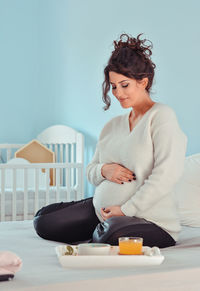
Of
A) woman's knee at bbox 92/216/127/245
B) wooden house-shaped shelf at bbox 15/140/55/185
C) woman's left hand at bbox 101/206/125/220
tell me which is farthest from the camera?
wooden house-shaped shelf at bbox 15/140/55/185

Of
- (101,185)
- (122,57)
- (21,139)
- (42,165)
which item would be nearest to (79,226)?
(101,185)

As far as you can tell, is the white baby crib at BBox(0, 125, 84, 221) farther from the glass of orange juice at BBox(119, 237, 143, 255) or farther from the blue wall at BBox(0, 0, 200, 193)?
the glass of orange juice at BBox(119, 237, 143, 255)

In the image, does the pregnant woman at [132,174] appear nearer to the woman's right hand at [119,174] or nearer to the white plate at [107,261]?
the woman's right hand at [119,174]

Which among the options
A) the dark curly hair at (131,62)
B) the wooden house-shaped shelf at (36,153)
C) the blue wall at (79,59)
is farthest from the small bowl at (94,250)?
the wooden house-shaped shelf at (36,153)

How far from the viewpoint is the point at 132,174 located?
1.69m

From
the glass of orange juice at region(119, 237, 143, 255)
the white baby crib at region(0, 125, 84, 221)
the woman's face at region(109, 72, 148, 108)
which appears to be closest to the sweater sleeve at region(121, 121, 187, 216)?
the woman's face at region(109, 72, 148, 108)

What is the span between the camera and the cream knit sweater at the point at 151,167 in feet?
5.27

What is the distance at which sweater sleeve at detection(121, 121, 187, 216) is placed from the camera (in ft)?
5.24

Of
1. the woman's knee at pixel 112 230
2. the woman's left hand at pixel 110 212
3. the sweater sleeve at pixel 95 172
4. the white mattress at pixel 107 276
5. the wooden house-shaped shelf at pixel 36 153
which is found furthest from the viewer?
the wooden house-shaped shelf at pixel 36 153

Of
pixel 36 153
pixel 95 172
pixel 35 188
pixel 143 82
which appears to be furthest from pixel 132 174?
pixel 36 153

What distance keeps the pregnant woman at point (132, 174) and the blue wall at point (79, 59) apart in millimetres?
855

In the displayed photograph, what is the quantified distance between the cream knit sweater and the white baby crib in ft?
4.53

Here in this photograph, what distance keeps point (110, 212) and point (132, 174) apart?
14 cm

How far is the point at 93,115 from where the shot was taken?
362 cm
